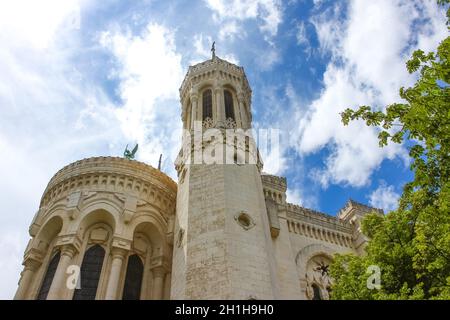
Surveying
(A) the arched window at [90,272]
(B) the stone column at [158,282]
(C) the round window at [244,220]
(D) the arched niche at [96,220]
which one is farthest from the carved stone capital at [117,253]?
(C) the round window at [244,220]

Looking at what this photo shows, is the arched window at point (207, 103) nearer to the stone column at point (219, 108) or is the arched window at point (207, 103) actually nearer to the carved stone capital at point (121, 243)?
the stone column at point (219, 108)

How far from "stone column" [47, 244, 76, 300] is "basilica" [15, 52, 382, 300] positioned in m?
0.05

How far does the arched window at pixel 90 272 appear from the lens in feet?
57.9

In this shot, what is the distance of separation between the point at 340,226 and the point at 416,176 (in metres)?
14.6

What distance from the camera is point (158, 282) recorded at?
62.7 feet

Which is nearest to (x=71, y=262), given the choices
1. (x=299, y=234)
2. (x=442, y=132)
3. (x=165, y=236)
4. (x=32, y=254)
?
(x=32, y=254)

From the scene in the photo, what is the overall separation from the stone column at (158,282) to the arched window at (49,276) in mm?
4548

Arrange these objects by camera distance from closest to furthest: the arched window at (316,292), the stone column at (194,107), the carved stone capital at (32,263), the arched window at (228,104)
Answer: the carved stone capital at (32,263), the arched window at (316,292), the stone column at (194,107), the arched window at (228,104)

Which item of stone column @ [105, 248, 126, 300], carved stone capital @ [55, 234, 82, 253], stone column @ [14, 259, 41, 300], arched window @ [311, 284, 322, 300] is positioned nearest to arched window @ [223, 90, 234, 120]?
stone column @ [105, 248, 126, 300]

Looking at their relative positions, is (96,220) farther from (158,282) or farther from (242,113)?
(242,113)

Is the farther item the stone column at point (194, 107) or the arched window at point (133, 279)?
the stone column at point (194, 107)

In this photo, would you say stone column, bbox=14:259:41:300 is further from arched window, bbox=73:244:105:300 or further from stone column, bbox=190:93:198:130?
stone column, bbox=190:93:198:130

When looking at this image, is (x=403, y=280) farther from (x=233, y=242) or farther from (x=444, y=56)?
(x=444, y=56)

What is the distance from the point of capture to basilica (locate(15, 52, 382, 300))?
15.3 metres
